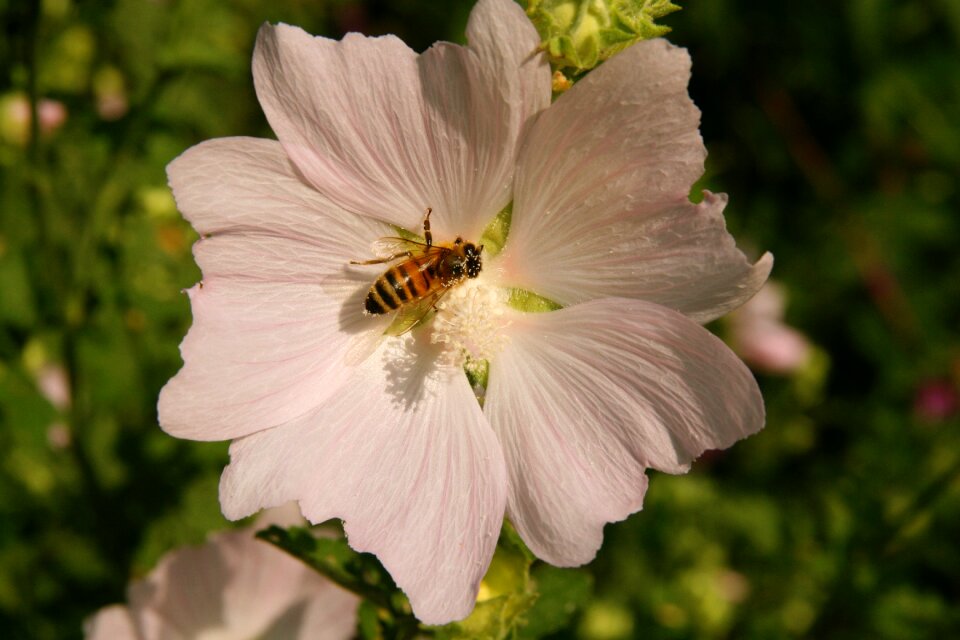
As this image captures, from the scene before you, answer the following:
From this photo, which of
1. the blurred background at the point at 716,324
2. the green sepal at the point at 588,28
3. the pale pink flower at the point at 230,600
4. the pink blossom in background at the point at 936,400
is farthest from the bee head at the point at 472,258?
the pink blossom in background at the point at 936,400

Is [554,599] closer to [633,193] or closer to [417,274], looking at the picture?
[417,274]

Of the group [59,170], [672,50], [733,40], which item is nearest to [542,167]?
[672,50]

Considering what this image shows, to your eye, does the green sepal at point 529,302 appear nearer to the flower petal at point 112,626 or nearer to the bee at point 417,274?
the bee at point 417,274

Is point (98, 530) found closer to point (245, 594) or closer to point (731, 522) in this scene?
point (245, 594)

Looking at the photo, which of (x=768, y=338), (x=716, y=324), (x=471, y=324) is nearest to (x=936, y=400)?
(x=768, y=338)

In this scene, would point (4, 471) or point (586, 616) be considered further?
point (586, 616)

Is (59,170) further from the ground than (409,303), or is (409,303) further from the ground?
(409,303)
